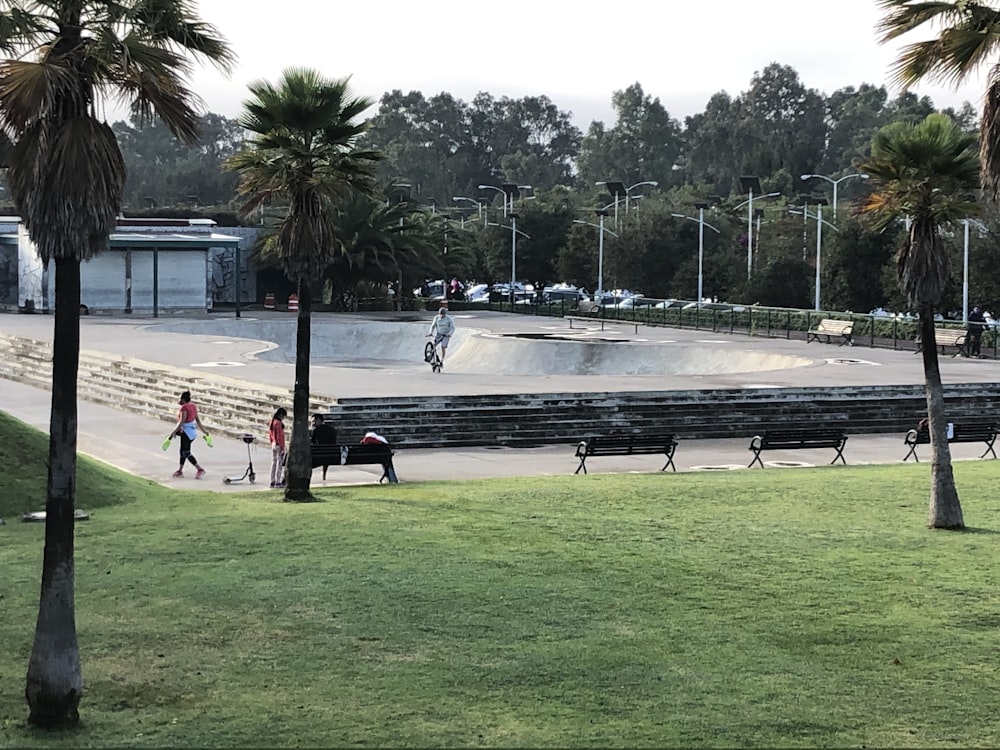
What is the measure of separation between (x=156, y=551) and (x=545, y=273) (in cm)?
6648

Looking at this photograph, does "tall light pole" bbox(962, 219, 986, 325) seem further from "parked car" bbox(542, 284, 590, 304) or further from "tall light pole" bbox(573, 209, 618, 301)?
"parked car" bbox(542, 284, 590, 304)

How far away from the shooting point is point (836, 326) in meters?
47.0

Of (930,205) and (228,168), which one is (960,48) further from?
(228,168)

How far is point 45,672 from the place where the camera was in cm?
854

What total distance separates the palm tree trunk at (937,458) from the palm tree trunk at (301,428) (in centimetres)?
770

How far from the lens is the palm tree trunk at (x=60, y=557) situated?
852cm

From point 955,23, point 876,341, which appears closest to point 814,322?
point 876,341

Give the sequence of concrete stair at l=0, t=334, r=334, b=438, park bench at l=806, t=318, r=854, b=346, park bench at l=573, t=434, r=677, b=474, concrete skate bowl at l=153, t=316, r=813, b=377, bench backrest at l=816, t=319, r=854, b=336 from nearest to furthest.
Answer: park bench at l=573, t=434, r=677, b=474 < concrete stair at l=0, t=334, r=334, b=438 < concrete skate bowl at l=153, t=316, r=813, b=377 < park bench at l=806, t=318, r=854, b=346 < bench backrest at l=816, t=319, r=854, b=336

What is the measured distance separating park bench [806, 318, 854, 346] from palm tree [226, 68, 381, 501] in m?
30.8

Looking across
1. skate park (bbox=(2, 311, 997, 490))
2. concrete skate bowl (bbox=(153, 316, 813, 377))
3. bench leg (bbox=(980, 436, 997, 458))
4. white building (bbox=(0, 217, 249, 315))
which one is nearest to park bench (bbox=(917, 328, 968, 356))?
skate park (bbox=(2, 311, 997, 490))

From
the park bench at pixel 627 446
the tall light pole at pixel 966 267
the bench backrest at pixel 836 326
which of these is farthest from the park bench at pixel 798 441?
the tall light pole at pixel 966 267

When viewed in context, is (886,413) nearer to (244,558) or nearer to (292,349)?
(244,558)

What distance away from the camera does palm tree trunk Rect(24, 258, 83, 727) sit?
336 inches

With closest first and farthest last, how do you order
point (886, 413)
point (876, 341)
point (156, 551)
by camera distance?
point (156, 551)
point (886, 413)
point (876, 341)
